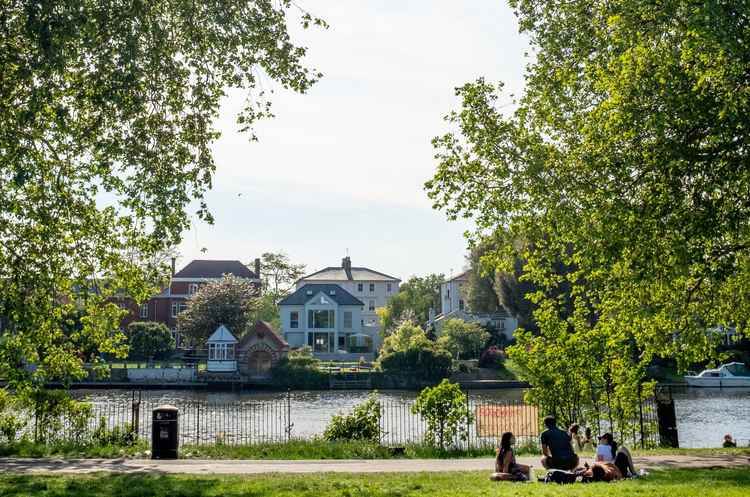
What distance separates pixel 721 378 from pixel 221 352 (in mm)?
41429

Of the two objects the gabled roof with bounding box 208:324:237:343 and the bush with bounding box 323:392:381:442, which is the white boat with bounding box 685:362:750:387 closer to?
the gabled roof with bounding box 208:324:237:343

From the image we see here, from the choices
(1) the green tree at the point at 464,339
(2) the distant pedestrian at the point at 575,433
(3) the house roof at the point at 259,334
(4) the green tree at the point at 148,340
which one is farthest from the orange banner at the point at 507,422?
(4) the green tree at the point at 148,340

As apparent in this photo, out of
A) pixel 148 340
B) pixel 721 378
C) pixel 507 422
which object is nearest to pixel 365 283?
pixel 148 340

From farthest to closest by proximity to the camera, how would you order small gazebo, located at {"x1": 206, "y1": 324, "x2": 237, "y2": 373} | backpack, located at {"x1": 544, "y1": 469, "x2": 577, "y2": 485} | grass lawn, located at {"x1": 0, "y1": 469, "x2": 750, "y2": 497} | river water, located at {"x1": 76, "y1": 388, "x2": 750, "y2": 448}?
small gazebo, located at {"x1": 206, "y1": 324, "x2": 237, "y2": 373} → river water, located at {"x1": 76, "y1": 388, "x2": 750, "y2": 448} → backpack, located at {"x1": 544, "y1": 469, "x2": 577, "y2": 485} → grass lawn, located at {"x1": 0, "y1": 469, "x2": 750, "y2": 497}

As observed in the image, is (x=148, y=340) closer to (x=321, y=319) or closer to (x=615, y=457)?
(x=321, y=319)

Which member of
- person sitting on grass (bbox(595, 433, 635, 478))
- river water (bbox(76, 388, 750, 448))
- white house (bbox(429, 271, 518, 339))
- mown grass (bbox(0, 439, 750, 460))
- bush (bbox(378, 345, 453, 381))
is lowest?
river water (bbox(76, 388, 750, 448))

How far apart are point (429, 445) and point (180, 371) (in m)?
44.0

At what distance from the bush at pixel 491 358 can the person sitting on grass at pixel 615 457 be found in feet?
170

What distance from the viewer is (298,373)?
194 feet

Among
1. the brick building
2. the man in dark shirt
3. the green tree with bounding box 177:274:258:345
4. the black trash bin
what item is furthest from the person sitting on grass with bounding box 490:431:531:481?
the brick building

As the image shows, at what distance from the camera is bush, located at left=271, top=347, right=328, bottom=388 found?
192ft

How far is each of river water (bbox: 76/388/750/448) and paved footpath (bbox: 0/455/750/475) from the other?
41.1ft

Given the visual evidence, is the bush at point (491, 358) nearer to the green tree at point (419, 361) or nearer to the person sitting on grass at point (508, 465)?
the green tree at point (419, 361)

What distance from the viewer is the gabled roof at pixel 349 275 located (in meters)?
106
